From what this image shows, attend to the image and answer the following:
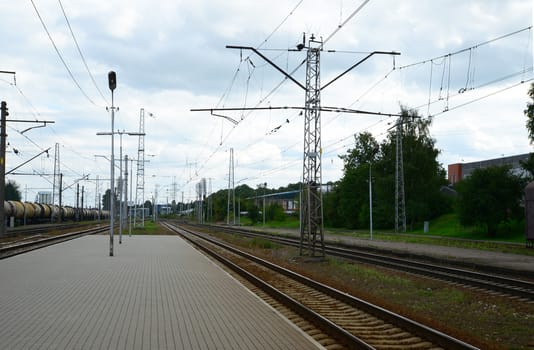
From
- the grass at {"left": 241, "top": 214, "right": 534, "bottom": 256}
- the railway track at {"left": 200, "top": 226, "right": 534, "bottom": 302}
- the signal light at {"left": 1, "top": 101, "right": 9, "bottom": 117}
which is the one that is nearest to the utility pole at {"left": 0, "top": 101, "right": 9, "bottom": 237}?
the signal light at {"left": 1, "top": 101, "right": 9, "bottom": 117}

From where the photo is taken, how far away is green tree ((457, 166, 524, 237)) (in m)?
44.0

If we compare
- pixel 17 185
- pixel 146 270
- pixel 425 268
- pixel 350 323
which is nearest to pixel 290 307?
pixel 350 323

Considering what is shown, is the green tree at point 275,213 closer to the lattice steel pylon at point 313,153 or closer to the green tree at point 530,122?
the green tree at point 530,122

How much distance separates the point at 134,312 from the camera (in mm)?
10875

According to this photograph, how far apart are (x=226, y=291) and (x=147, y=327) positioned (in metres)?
5.00

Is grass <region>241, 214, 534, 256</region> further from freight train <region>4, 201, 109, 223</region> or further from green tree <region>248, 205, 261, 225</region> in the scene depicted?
green tree <region>248, 205, 261, 225</region>

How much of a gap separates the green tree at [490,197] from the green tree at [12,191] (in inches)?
3447

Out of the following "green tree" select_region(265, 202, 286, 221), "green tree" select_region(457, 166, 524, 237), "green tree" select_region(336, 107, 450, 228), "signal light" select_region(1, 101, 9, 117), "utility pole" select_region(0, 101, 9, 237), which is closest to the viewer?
"utility pole" select_region(0, 101, 9, 237)

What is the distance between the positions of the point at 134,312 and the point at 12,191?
11233 centimetres

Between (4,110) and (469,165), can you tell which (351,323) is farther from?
(469,165)

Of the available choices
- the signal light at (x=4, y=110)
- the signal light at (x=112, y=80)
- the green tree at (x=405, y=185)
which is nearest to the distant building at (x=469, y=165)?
the green tree at (x=405, y=185)

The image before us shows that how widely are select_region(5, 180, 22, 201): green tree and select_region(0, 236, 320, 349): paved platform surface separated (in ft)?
319

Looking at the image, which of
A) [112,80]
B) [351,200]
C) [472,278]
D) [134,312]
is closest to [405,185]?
[351,200]

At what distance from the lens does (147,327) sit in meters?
9.43
